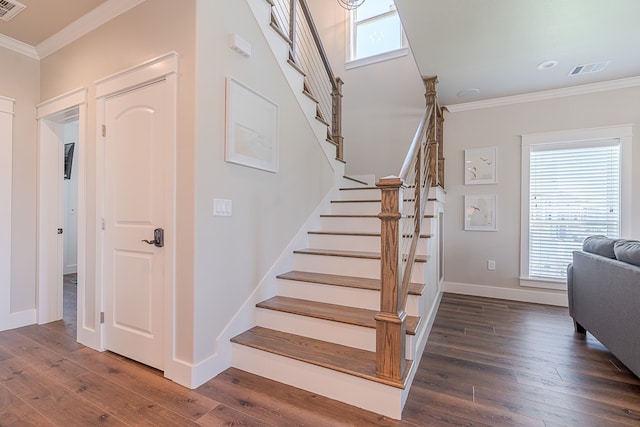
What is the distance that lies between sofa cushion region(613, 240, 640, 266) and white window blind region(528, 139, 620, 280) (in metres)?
1.69

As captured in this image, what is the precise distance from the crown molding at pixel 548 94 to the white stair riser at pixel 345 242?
102 inches

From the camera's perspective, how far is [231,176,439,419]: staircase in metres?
1.79

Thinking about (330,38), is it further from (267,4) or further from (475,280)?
(475,280)

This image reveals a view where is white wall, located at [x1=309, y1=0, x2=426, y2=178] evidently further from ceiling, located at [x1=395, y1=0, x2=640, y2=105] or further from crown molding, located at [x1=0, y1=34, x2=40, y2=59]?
crown molding, located at [x1=0, y1=34, x2=40, y2=59]

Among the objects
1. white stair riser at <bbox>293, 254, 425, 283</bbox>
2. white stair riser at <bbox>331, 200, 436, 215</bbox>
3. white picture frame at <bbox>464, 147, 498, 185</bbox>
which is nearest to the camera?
white stair riser at <bbox>293, 254, 425, 283</bbox>

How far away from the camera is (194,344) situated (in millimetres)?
1938

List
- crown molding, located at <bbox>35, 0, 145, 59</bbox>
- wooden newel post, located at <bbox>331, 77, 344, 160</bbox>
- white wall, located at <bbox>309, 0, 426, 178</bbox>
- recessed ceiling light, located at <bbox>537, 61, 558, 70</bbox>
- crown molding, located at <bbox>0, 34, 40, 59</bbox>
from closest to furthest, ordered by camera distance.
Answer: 1. crown molding, located at <bbox>35, 0, 145, 59</bbox>
2. crown molding, located at <bbox>0, 34, 40, 59</bbox>
3. recessed ceiling light, located at <bbox>537, 61, 558, 70</bbox>
4. wooden newel post, located at <bbox>331, 77, 344, 160</bbox>
5. white wall, located at <bbox>309, 0, 426, 178</bbox>

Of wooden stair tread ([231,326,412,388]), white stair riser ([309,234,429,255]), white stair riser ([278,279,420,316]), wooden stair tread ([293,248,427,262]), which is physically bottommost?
wooden stair tread ([231,326,412,388])

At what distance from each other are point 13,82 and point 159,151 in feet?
6.97

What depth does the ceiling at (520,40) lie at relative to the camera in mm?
2377

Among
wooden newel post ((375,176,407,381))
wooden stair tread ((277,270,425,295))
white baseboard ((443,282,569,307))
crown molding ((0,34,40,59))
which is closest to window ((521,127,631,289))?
white baseboard ((443,282,569,307))

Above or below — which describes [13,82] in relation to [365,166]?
above

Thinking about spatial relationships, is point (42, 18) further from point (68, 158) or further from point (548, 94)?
point (548, 94)

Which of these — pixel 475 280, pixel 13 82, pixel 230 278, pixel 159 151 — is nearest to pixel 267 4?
pixel 159 151
